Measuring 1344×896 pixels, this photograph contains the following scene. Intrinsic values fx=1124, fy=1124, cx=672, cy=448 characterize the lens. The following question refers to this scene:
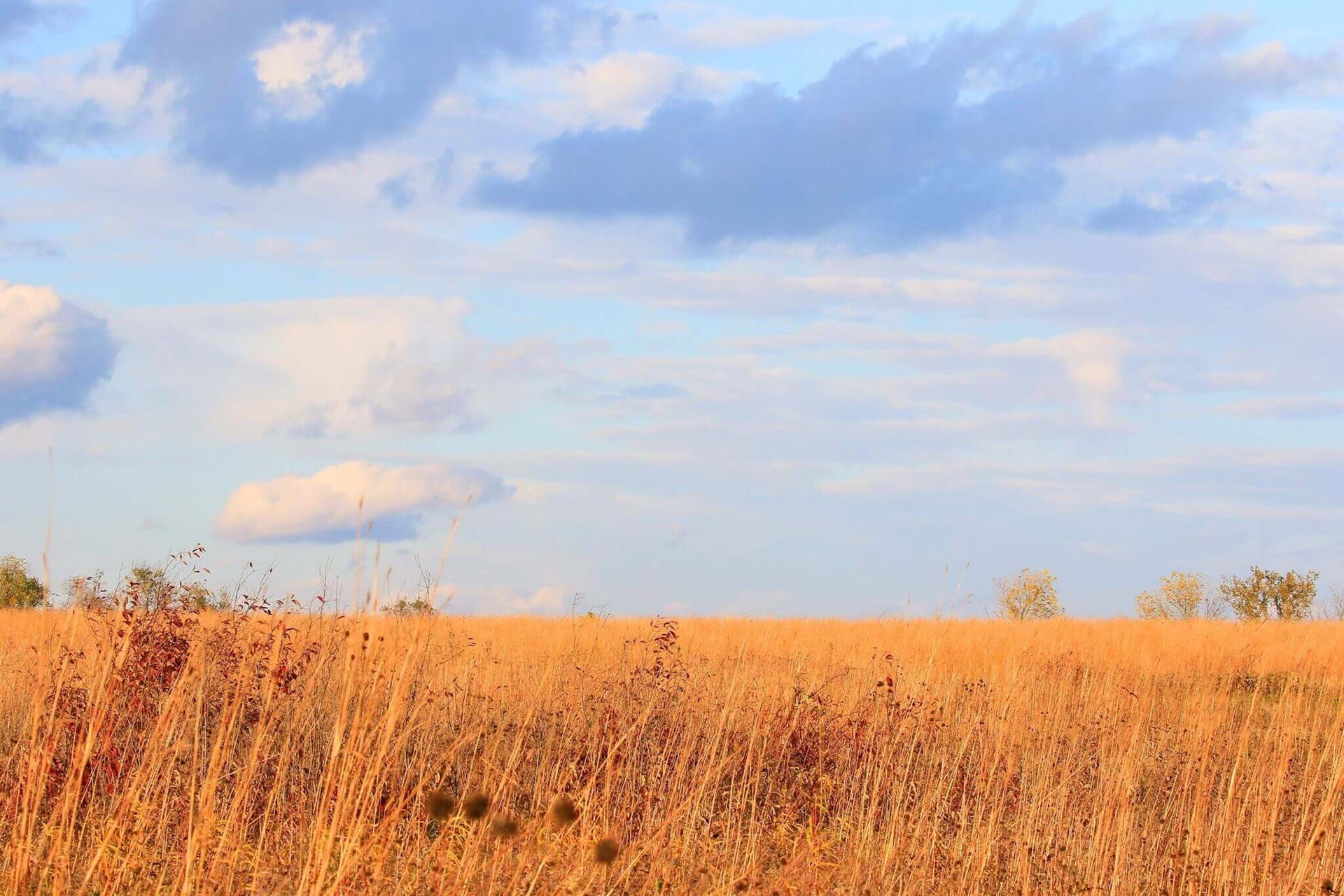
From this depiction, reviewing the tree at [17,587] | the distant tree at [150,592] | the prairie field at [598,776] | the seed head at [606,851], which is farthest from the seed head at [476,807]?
the tree at [17,587]

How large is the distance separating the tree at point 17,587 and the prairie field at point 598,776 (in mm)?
24550

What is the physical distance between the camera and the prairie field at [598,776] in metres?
4.91

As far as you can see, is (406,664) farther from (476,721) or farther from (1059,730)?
(1059,730)

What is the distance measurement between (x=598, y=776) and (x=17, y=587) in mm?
35792

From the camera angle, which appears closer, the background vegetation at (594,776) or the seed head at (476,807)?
the seed head at (476,807)

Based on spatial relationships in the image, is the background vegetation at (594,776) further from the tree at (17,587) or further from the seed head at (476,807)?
the tree at (17,587)

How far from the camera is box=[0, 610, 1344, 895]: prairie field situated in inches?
193

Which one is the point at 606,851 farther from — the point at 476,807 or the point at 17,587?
the point at 17,587

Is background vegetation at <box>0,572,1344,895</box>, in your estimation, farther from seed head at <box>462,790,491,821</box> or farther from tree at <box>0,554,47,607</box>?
tree at <box>0,554,47,607</box>

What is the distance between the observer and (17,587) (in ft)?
122

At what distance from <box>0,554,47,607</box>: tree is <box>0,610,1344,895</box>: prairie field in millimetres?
24550

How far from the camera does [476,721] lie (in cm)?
874

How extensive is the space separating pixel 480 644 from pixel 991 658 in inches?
312

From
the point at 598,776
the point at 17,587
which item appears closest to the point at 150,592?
the point at 598,776
